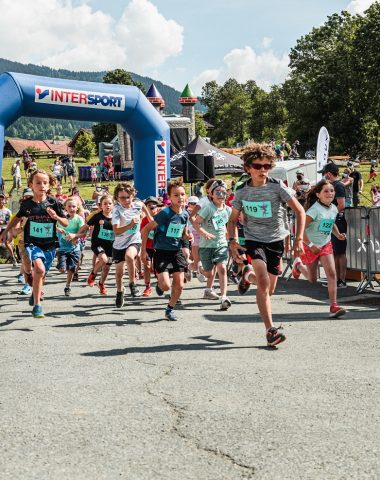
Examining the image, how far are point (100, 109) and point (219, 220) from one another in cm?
961

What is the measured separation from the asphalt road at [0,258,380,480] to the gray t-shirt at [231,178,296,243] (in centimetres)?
104

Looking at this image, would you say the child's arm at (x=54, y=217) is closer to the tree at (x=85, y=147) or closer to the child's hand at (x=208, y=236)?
the child's hand at (x=208, y=236)

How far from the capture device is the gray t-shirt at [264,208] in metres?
6.71

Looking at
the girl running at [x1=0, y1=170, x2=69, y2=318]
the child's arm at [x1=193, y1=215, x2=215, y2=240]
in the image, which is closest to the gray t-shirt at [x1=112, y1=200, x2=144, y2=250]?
the child's arm at [x1=193, y1=215, x2=215, y2=240]

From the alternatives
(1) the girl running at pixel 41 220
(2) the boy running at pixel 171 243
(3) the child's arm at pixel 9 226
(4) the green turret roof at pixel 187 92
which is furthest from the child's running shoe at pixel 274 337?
(4) the green turret roof at pixel 187 92

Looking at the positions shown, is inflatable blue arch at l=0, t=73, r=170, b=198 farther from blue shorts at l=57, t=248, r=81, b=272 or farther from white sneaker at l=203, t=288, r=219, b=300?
white sneaker at l=203, t=288, r=219, b=300

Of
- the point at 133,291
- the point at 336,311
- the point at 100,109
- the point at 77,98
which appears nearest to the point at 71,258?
the point at 133,291

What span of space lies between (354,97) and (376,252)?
59.0 metres

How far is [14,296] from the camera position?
11.3 m

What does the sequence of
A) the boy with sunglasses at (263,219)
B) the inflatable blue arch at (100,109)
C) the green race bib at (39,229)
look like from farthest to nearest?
the inflatable blue arch at (100,109)
the green race bib at (39,229)
the boy with sunglasses at (263,219)

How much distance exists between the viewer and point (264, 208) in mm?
6711

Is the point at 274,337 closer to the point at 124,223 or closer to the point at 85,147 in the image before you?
the point at 124,223

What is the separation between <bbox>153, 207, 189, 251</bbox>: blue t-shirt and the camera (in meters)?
8.73

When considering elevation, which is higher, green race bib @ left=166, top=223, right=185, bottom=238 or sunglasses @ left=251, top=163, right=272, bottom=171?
sunglasses @ left=251, top=163, right=272, bottom=171
